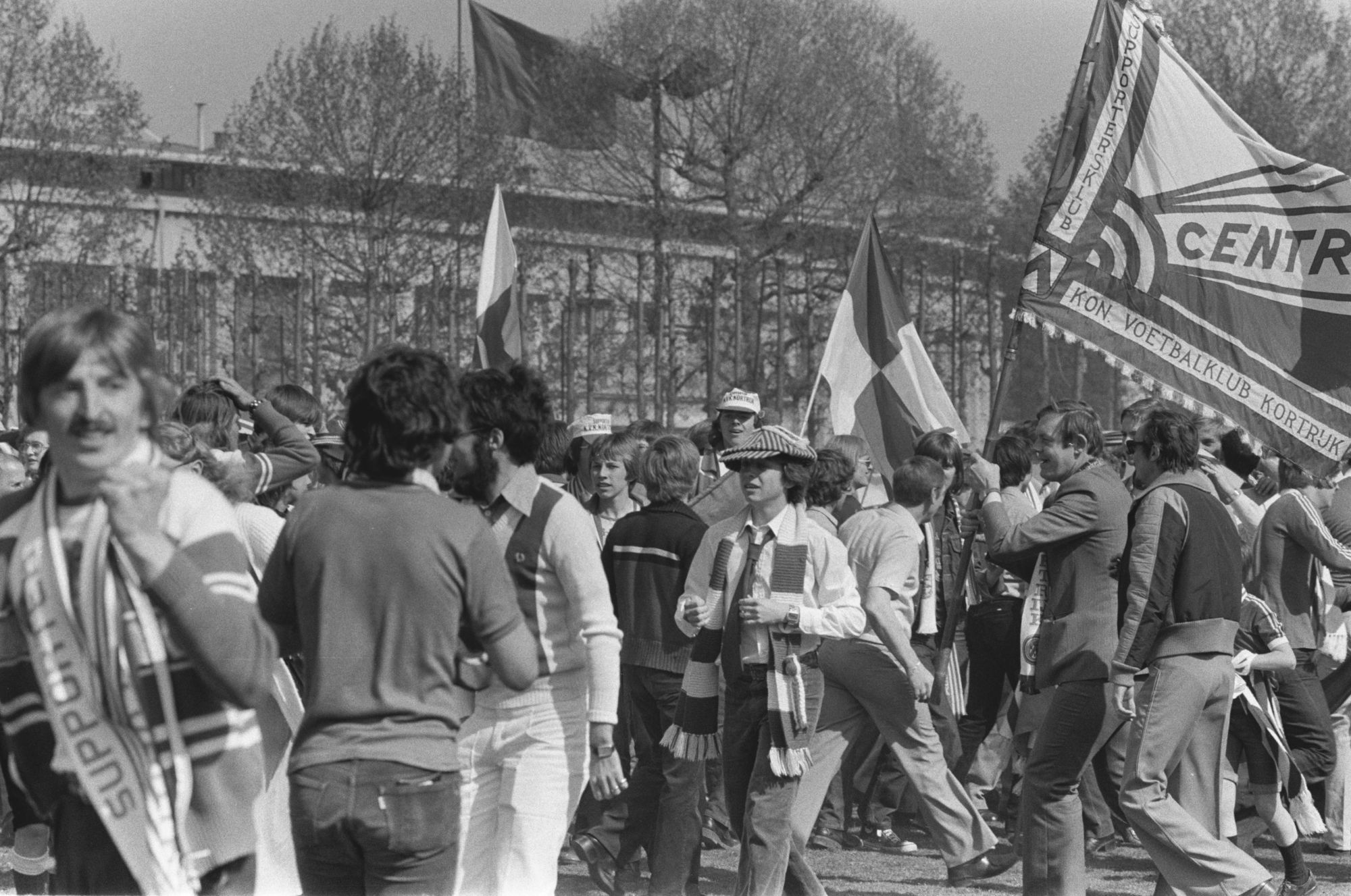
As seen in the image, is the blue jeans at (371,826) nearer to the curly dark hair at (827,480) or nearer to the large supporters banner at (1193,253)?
the curly dark hair at (827,480)

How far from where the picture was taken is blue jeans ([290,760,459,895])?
12.4 feet

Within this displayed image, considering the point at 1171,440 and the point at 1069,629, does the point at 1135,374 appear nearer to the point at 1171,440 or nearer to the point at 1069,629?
the point at 1171,440

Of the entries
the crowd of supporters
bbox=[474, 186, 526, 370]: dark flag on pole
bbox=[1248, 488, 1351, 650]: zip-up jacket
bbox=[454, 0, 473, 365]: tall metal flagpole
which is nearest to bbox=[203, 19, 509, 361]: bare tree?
bbox=[454, 0, 473, 365]: tall metal flagpole

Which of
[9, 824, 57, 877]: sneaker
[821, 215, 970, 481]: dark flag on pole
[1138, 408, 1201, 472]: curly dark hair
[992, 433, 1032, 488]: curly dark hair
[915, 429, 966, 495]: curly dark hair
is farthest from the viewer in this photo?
[821, 215, 970, 481]: dark flag on pole

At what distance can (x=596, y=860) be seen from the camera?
7625 mm

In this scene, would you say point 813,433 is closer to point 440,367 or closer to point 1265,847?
point 1265,847

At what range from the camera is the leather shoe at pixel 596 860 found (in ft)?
24.9

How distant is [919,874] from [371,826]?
5026 millimetres

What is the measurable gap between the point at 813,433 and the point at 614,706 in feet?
88.6

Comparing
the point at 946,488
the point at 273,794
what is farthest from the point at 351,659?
the point at 946,488

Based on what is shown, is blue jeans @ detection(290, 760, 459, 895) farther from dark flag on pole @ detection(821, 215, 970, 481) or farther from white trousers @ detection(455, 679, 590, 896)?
dark flag on pole @ detection(821, 215, 970, 481)

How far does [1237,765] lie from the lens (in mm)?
8070

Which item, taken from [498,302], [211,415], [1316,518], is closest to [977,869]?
[1316,518]

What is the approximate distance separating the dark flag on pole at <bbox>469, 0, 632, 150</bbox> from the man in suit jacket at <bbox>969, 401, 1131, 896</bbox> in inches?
955
